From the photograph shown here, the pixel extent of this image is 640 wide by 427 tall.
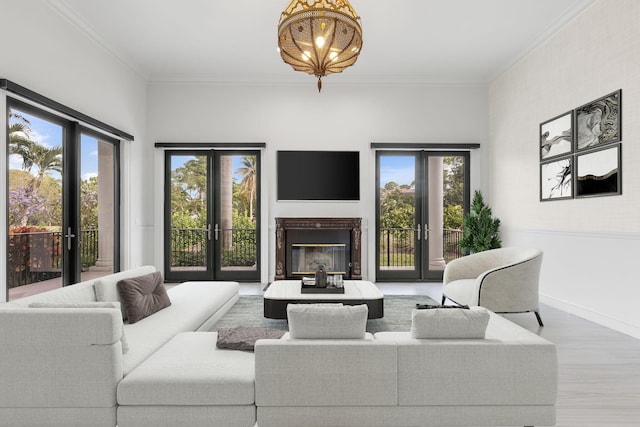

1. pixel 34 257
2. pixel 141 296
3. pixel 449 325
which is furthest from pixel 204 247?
pixel 449 325

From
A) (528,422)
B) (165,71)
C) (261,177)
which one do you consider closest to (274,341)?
(528,422)

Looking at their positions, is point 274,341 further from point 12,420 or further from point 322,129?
point 322,129

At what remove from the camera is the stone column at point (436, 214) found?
696cm

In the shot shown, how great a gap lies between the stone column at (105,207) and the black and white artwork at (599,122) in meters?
6.14

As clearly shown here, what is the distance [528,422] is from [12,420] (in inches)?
103

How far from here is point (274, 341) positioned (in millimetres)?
2029

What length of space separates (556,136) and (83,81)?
5.94 meters

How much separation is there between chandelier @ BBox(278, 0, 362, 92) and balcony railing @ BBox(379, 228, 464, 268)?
12.5 feet

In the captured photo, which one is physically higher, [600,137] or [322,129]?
[322,129]

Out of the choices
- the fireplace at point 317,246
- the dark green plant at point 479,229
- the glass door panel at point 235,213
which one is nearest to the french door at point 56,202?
the glass door panel at point 235,213

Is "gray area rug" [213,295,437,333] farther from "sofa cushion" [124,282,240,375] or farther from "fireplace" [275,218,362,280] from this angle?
"fireplace" [275,218,362,280]

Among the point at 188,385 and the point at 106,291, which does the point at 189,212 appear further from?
the point at 188,385

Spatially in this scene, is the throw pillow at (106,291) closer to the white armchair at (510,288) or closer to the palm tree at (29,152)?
the palm tree at (29,152)

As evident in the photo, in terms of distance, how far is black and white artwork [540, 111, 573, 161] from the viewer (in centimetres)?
482
